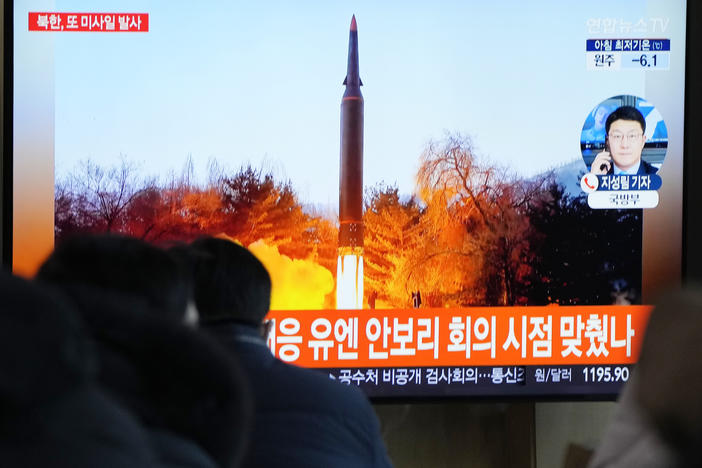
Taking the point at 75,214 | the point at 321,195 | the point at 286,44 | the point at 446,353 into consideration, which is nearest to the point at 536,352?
the point at 446,353

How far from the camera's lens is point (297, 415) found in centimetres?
169

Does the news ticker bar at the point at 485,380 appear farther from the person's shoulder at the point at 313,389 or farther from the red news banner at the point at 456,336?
the person's shoulder at the point at 313,389

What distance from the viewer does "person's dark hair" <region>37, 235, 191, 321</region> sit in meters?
1.12

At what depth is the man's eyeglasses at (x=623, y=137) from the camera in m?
2.94

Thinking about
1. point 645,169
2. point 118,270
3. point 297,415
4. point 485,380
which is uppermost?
point 645,169

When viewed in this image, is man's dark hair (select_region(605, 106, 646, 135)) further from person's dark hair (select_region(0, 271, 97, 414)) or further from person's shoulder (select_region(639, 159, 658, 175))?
person's dark hair (select_region(0, 271, 97, 414))

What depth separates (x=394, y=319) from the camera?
288 centimetres

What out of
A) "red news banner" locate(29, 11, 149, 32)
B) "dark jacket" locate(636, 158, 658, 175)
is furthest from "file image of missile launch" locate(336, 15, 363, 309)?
"dark jacket" locate(636, 158, 658, 175)

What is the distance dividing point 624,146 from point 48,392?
8.24 ft

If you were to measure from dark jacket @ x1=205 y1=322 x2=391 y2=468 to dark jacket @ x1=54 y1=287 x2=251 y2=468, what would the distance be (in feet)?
2.09

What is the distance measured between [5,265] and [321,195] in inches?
40.2

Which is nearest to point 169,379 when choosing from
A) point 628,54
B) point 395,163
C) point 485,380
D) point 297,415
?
point 297,415

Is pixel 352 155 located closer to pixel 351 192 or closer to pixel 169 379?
pixel 351 192

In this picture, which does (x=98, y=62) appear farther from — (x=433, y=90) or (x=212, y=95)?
(x=433, y=90)
